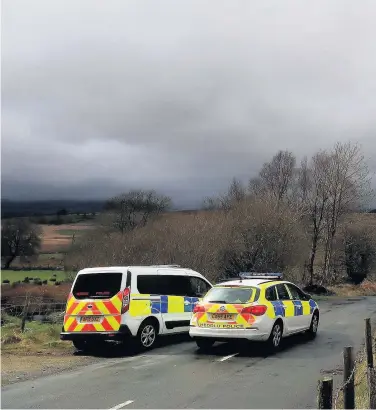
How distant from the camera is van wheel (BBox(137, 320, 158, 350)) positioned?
13.0 meters

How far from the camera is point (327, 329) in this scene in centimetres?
1728

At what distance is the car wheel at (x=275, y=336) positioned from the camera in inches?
491

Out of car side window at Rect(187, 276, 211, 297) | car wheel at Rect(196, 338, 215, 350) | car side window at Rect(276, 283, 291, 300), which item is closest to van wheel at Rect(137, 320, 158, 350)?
car wheel at Rect(196, 338, 215, 350)

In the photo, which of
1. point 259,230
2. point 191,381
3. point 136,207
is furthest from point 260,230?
point 191,381

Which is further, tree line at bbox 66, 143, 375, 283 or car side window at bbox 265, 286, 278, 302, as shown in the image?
tree line at bbox 66, 143, 375, 283

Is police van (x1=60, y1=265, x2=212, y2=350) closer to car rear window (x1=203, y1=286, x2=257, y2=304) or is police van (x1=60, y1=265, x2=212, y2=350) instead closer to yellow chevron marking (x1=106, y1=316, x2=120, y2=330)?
yellow chevron marking (x1=106, y1=316, x2=120, y2=330)

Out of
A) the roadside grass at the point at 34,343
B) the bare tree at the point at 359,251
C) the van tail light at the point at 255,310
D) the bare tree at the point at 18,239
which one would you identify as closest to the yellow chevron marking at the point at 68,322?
the roadside grass at the point at 34,343

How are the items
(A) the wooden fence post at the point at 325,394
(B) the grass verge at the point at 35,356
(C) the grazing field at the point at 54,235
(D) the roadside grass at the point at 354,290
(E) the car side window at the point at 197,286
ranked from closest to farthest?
(A) the wooden fence post at the point at 325,394
(C) the grazing field at the point at 54,235
(B) the grass verge at the point at 35,356
(E) the car side window at the point at 197,286
(D) the roadside grass at the point at 354,290

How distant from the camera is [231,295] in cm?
1255

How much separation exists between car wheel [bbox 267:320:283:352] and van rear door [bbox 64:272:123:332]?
342cm

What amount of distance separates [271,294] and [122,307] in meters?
3.42

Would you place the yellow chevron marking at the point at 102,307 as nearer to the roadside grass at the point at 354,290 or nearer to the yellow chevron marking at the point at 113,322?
the yellow chevron marking at the point at 113,322

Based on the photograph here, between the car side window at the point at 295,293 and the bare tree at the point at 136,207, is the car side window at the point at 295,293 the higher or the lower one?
the lower one

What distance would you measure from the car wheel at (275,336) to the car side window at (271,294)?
1.74ft
